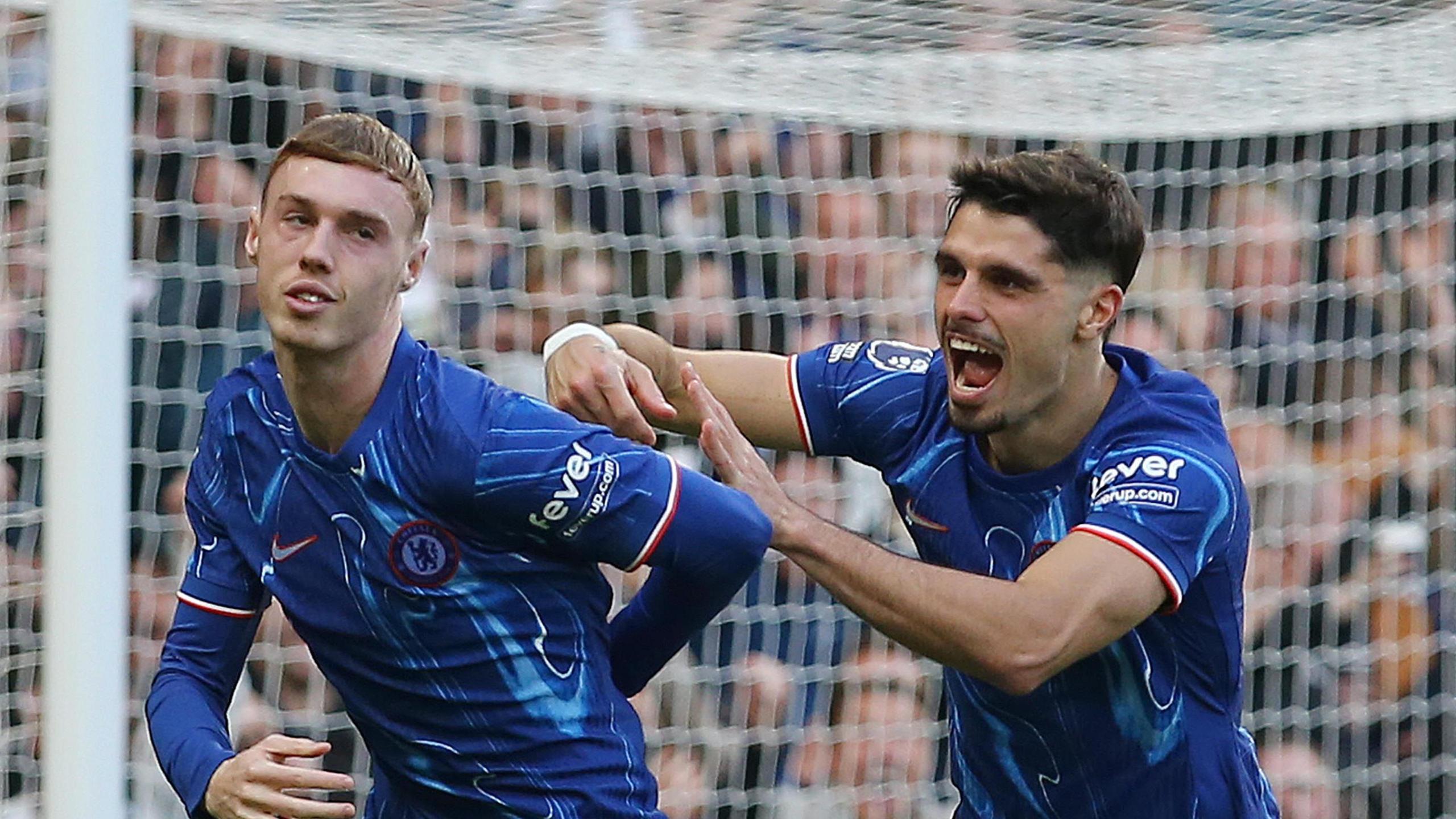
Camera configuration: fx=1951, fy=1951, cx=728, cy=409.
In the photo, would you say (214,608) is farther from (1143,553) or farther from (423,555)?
(1143,553)

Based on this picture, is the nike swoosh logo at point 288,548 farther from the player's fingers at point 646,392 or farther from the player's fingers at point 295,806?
the player's fingers at point 646,392

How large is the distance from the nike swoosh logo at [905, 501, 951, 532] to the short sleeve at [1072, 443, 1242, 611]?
22 centimetres

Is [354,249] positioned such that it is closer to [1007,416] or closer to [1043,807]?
[1007,416]

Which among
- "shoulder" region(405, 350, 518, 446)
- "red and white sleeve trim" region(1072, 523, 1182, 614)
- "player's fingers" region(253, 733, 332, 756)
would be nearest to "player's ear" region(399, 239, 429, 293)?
"shoulder" region(405, 350, 518, 446)

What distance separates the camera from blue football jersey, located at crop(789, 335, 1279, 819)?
2830mm

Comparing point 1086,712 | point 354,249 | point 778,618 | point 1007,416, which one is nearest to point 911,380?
point 1007,416

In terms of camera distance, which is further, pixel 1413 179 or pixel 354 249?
pixel 1413 179

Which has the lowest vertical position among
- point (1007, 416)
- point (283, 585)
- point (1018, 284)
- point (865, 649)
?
point (865, 649)

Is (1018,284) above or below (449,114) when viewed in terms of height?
below

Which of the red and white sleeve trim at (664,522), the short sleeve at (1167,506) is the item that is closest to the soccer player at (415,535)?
the red and white sleeve trim at (664,522)

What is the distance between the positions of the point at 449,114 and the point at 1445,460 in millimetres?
2934

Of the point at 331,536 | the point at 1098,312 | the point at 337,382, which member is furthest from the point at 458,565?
the point at 1098,312

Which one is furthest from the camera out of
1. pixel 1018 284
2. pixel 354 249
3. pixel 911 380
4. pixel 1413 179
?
pixel 1413 179

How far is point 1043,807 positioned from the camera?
9.82ft
